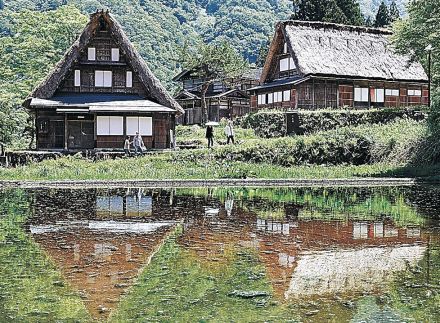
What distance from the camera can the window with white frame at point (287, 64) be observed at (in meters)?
42.8

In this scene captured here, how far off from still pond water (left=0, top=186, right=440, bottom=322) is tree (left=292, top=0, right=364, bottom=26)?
40.4 metres

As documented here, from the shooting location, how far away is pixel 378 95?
43.5 m

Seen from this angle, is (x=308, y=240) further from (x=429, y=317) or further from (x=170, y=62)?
(x=170, y=62)

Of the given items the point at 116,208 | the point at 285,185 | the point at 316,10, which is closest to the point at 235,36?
the point at 316,10

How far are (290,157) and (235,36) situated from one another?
207 feet

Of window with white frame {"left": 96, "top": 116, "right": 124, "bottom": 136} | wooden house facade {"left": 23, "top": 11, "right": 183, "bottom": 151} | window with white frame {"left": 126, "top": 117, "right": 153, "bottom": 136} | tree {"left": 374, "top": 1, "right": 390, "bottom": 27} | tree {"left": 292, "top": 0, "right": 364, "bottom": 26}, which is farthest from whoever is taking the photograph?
tree {"left": 374, "top": 1, "right": 390, "bottom": 27}

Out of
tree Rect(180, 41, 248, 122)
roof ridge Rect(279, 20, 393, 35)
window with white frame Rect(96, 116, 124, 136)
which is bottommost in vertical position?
window with white frame Rect(96, 116, 124, 136)

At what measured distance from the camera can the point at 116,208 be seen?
616 inches

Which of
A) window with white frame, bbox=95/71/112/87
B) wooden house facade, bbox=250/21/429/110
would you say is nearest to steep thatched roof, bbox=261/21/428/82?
wooden house facade, bbox=250/21/429/110

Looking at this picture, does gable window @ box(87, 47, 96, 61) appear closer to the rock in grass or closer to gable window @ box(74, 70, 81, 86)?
gable window @ box(74, 70, 81, 86)

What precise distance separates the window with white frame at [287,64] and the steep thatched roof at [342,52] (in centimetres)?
98

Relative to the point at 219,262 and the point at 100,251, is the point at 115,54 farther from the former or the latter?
the point at 219,262

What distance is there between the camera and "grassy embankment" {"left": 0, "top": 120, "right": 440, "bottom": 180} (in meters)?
24.5

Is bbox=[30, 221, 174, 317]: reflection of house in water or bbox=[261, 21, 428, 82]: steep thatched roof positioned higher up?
A: bbox=[261, 21, 428, 82]: steep thatched roof
